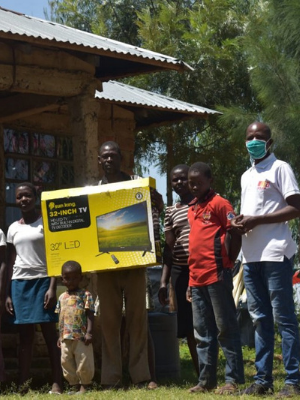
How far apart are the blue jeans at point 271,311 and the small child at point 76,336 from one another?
166cm

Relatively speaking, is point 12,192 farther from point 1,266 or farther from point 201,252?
point 201,252

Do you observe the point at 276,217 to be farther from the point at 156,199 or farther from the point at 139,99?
the point at 139,99

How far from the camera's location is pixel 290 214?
243 inches

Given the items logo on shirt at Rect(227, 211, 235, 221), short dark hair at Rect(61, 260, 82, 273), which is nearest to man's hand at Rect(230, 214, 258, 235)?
logo on shirt at Rect(227, 211, 235, 221)

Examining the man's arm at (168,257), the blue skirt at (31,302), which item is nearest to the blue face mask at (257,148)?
the man's arm at (168,257)

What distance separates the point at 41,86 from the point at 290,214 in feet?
11.9

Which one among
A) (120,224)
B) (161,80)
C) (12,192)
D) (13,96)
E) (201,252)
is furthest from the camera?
(161,80)

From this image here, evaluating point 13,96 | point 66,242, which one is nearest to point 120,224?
point 66,242

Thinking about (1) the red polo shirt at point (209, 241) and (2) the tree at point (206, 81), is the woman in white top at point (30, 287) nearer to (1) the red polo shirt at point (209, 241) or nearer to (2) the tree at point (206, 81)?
(1) the red polo shirt at point (209, 241)

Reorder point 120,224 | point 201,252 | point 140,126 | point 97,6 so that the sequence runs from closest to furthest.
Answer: point 201,252 < point 120,224 < point 140,126 < point 97,6

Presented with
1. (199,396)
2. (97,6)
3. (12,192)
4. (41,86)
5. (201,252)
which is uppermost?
(97,6)

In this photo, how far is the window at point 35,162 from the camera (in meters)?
11.3

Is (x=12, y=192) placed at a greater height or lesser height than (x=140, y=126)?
lesser

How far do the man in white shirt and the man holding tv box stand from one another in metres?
1.25
